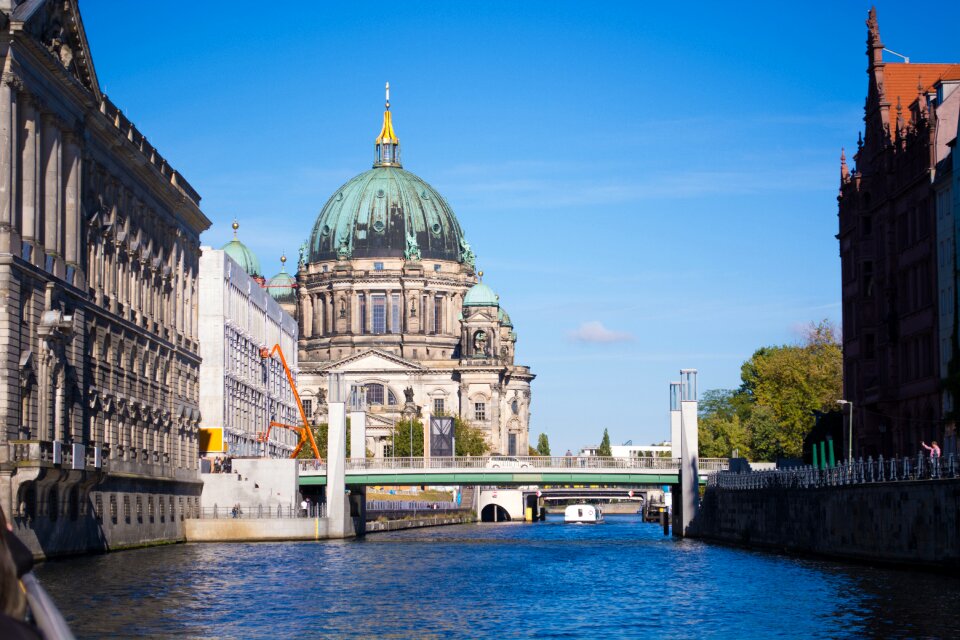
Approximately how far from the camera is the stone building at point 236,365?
99.5 metres

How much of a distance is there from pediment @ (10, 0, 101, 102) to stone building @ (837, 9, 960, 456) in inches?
1456

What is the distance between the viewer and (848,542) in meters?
57.7

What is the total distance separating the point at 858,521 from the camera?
185 feet

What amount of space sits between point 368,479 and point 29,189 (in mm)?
43923

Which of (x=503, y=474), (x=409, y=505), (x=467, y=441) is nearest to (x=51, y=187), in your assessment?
(x=503, y=474)

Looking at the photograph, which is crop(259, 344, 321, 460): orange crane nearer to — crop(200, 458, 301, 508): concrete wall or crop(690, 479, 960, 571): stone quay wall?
crop(200, 458, 301, 508): concrete wall

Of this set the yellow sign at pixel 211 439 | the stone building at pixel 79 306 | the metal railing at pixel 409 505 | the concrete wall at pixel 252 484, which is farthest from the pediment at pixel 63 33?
the metal railing at pixel 409 505

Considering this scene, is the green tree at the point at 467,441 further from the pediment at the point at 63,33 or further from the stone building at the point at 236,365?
the pediment at the point at 63,33

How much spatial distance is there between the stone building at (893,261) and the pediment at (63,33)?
121 ft

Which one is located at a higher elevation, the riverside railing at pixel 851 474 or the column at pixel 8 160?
the column at pixel 8 160

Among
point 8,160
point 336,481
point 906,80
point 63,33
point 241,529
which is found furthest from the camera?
point 336,481

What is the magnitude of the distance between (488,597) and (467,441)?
446 feet

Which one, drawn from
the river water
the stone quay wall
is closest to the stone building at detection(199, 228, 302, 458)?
the river water

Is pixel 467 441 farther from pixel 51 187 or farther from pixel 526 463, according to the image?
pixel 51 187
